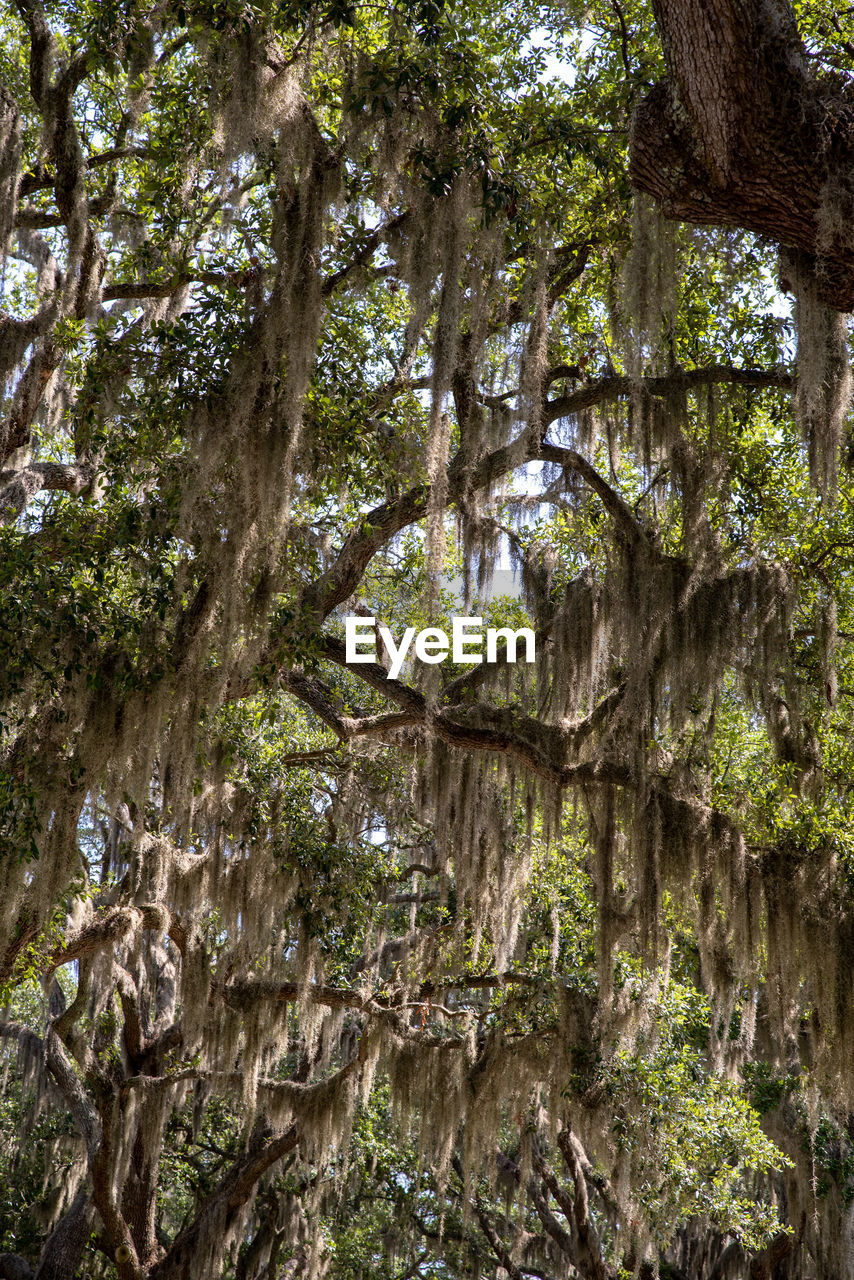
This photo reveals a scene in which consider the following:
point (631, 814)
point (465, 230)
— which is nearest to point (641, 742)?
point (631, 814)

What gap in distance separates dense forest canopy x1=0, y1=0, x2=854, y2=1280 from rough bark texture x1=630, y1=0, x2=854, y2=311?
14 mm

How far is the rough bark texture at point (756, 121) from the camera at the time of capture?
3.39m

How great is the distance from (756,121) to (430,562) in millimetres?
2213

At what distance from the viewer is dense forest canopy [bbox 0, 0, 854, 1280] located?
4.90 metres

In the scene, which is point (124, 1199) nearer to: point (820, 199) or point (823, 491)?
point (823, 491)

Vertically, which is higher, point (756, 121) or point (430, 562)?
point (756, 121)

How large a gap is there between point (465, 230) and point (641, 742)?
301cm

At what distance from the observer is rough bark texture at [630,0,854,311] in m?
3.39

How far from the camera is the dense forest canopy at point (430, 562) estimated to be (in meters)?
4.90

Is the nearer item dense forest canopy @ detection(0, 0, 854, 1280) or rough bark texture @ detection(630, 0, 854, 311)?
rough bark texture @ detection(630, 0, 854, 311)

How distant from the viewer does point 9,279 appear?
8.93m

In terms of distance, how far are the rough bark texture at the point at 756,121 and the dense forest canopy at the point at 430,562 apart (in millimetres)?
14

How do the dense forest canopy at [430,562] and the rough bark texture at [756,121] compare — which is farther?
the dense forest canopy at [430,562]

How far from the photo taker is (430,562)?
16.2ft
